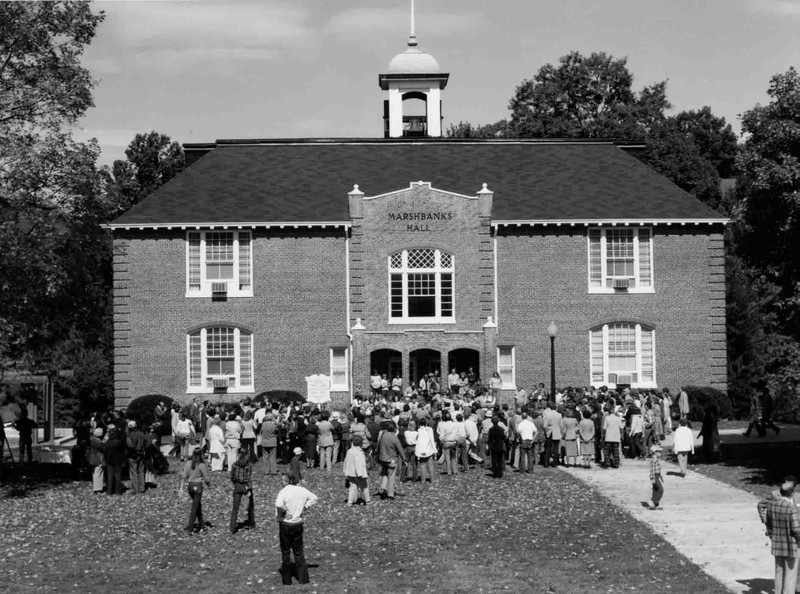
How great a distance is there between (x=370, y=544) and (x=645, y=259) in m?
26.9

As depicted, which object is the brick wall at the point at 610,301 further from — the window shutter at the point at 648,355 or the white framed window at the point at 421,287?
the white framed window at the point at 421,287

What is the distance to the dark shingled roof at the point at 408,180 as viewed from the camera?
1854 inches

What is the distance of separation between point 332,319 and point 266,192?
566cm

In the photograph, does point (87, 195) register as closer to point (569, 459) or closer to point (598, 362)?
point (569, 459)

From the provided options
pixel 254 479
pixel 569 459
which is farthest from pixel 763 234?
pixel 254 479

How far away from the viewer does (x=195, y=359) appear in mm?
46688

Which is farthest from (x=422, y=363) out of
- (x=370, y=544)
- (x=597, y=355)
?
(x=370, y=544)

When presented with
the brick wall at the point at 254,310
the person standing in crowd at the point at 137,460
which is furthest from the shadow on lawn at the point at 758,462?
the brick wall at the point at 254,310

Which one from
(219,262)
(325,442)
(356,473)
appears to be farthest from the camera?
(219,262)

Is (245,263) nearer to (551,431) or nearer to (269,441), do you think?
(269,441)

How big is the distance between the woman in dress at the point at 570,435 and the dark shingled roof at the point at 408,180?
1624 cm

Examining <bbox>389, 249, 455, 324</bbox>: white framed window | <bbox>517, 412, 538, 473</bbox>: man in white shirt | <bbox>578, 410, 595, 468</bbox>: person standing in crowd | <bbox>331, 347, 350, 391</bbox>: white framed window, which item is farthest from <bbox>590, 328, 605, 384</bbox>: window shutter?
<bbox>517, 412, 538, 473</bbox>: man in white shirt

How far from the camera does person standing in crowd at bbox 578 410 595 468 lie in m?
31.0

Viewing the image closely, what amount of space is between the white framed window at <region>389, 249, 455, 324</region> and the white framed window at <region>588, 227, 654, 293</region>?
17.1ft
